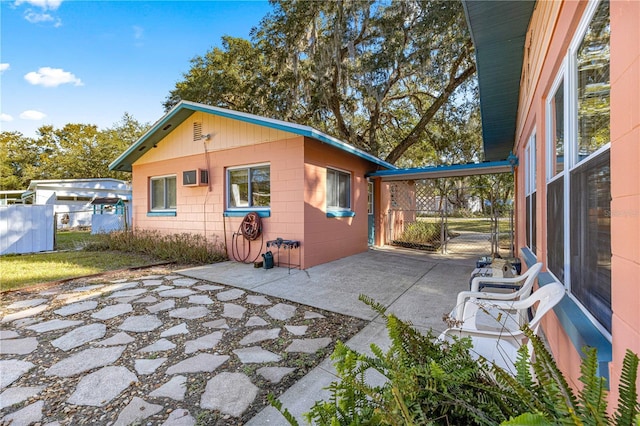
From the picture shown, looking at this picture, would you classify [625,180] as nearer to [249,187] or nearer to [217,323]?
[217,323]

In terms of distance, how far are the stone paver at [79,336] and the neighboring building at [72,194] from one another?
17293 millimetres

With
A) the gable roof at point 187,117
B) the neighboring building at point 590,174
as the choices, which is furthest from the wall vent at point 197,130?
the neighboring building at point 590,174

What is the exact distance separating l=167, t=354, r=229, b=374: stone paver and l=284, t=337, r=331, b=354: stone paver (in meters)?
0.58

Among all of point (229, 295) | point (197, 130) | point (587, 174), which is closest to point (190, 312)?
point (229, 295)

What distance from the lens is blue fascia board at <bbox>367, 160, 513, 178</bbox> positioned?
7094mm

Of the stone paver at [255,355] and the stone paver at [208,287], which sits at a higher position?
the stone paver at [208,287]

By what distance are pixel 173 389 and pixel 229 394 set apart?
0.42 m

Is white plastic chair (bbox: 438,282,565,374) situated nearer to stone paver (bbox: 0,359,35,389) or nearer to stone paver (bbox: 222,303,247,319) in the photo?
stone paver (bbox: 222,303,247,319)

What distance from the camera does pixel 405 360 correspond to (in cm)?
102

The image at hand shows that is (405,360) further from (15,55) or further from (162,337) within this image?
(15,55)

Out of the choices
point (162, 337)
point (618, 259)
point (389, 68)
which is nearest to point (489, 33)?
point (618, 259)

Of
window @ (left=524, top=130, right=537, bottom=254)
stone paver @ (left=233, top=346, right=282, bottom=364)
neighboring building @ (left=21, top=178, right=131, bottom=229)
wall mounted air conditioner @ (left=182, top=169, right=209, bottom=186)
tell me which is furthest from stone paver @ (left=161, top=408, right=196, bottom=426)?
neighboring building @ (left=21, top=178, right=131, bottom=229)

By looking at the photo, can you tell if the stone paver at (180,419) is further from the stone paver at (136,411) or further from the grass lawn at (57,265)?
→ the grass lawn at (57,265)

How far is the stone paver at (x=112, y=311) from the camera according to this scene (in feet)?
11.2
